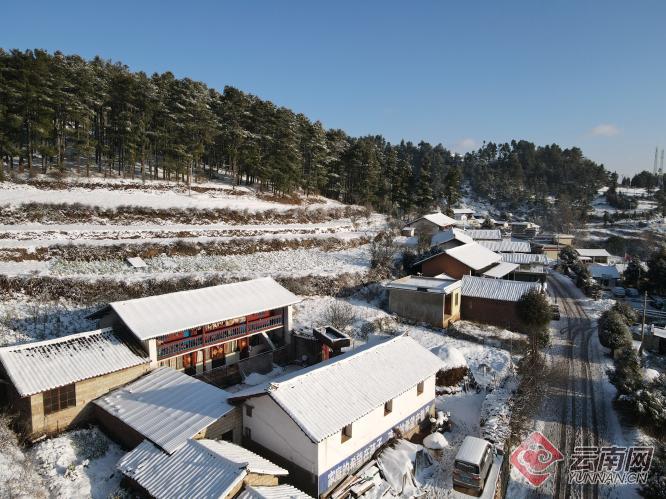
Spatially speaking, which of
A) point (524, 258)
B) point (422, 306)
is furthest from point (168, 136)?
point (524, 258)

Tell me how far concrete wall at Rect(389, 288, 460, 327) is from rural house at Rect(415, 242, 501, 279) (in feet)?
16.8

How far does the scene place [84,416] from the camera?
51.0ft

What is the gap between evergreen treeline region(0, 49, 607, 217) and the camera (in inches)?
1437

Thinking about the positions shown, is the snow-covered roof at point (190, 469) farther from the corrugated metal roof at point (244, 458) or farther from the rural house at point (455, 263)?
the rural house at point (455, 263)

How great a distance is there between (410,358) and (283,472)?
25.6 feet

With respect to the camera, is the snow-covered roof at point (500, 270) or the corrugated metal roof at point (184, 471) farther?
the snow-covered roof at point (500, 270)

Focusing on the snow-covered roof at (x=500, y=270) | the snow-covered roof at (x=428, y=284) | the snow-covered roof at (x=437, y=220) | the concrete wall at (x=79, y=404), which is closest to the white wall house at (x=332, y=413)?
the concrete wall at (x=79, y=404)

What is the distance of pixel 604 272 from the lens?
4888 centimetres

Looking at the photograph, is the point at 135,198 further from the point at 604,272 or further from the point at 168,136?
the point at 604,272

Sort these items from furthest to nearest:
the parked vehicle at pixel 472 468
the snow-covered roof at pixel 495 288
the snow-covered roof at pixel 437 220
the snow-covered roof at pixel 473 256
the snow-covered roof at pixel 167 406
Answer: the snow-covered roof at pixel 437 220
the snow-covered roof at pixel 473 256
the snow-covered roof at pixel 495 288
the parked vehicle at pixel 472 468
the snow-covered roof at pixel 167 406

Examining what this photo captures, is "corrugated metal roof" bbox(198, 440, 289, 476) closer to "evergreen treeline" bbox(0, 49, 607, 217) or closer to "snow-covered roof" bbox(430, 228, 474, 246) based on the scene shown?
"evergreen treeline" bbox(0, 49, 607, 217)

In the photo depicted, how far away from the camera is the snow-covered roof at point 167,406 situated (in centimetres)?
1333

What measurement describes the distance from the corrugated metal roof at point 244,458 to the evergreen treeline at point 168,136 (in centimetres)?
3433

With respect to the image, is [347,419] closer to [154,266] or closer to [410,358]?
[410,358]
